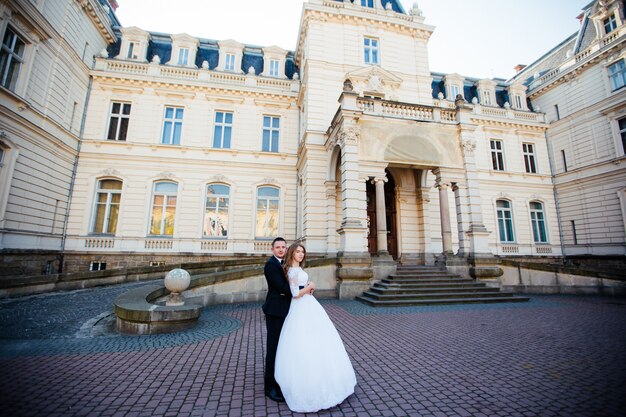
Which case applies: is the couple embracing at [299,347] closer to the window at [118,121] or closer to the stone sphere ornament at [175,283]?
the stone sphere ornament at [175,283]

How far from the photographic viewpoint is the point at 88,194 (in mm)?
14453

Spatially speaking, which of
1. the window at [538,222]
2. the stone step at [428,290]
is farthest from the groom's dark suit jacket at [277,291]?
the window at [538,222]

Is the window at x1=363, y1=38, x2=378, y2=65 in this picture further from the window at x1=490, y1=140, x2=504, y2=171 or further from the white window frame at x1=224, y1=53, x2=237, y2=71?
the window at x1=490, y1=140, x2=504, y2=171

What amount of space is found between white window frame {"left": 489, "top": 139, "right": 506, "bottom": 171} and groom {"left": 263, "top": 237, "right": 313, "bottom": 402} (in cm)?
2035

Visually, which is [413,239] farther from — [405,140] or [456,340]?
[456,340]

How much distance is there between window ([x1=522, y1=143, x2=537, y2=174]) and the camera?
19578 mm

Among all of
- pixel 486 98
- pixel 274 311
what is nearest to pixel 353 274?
pixel 274 311

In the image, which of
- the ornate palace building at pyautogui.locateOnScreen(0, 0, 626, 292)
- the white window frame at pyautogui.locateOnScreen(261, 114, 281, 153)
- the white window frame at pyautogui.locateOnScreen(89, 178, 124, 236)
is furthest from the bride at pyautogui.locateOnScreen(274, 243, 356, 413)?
the white window frame at pyautogui.locateOnScreen(89, 178, 124, 236)

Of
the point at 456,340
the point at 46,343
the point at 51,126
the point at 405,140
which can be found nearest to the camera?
the point at 46,343

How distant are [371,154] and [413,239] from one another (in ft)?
18.4

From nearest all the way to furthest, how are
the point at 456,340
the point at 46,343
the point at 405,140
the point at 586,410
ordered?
1. the point at 586,410
2. the point at 46,343
3. the point at 456,340
4. the point at 405,140

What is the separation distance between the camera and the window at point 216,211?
15.1 m

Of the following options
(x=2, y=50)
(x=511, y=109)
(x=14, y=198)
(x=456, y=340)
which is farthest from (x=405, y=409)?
(x=511, y=109)

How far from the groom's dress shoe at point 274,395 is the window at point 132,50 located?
20.1 meters
